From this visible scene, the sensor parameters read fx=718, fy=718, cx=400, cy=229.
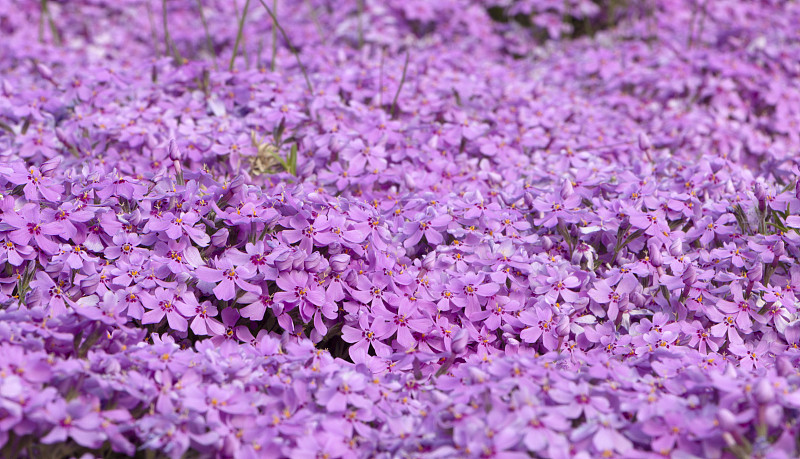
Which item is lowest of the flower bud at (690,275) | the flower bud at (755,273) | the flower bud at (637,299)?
the flower bud at (637,299)

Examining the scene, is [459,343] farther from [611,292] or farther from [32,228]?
[32,228]

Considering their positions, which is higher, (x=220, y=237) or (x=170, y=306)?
(x=220, y=237)

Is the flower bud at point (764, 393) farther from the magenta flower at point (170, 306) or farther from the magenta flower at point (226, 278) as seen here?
the magenta flower at point (170, 306)

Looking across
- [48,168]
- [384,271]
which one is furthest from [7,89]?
[384,271]

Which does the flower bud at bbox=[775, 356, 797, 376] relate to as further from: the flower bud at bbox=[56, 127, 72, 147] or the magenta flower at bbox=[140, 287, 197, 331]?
the flower bud at bbox=[56, 127, 72, 147]

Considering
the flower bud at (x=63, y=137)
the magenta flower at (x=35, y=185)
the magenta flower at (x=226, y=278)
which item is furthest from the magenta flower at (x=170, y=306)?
the flower bud at (x=63, y=137)

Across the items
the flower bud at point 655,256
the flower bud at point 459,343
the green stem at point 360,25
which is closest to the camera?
the flower bud at point 459,343

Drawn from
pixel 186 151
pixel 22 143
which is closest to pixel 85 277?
pixel 186 151

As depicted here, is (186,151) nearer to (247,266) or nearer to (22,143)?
(22,143)
